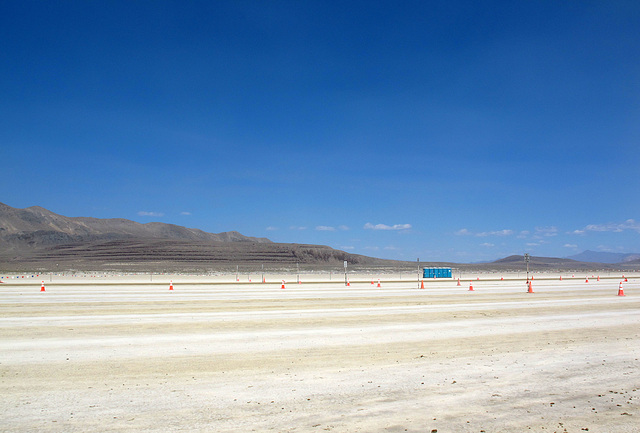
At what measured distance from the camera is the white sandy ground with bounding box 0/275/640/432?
6762 millimetres

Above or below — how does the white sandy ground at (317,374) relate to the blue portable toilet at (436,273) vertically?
below

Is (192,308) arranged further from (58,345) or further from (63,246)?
(63,246)

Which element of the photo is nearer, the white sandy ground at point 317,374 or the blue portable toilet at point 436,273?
the white sandy ground at point 317,374

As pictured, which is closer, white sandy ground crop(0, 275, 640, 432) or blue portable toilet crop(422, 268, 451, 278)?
white sandy ground crop(0, 275, 640, 432)

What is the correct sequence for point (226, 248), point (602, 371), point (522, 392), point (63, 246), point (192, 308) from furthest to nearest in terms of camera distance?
point (63, 246)
point (226, 248)
point (192, 308)
point (602, 371)
point (522, 392)

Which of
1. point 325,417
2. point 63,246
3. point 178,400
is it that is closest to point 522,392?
point 325,417

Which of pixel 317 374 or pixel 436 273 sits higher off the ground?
pixel 436 273

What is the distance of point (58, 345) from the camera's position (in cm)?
1245

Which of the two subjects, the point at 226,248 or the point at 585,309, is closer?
the point at 585,309

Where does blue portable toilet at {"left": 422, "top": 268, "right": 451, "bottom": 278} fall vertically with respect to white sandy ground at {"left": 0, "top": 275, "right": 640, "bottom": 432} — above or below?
above

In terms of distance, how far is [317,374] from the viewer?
9539 mm

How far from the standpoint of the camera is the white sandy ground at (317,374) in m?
6.76

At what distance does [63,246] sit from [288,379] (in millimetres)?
191302

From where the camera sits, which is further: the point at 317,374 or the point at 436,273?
the point at 436,273
